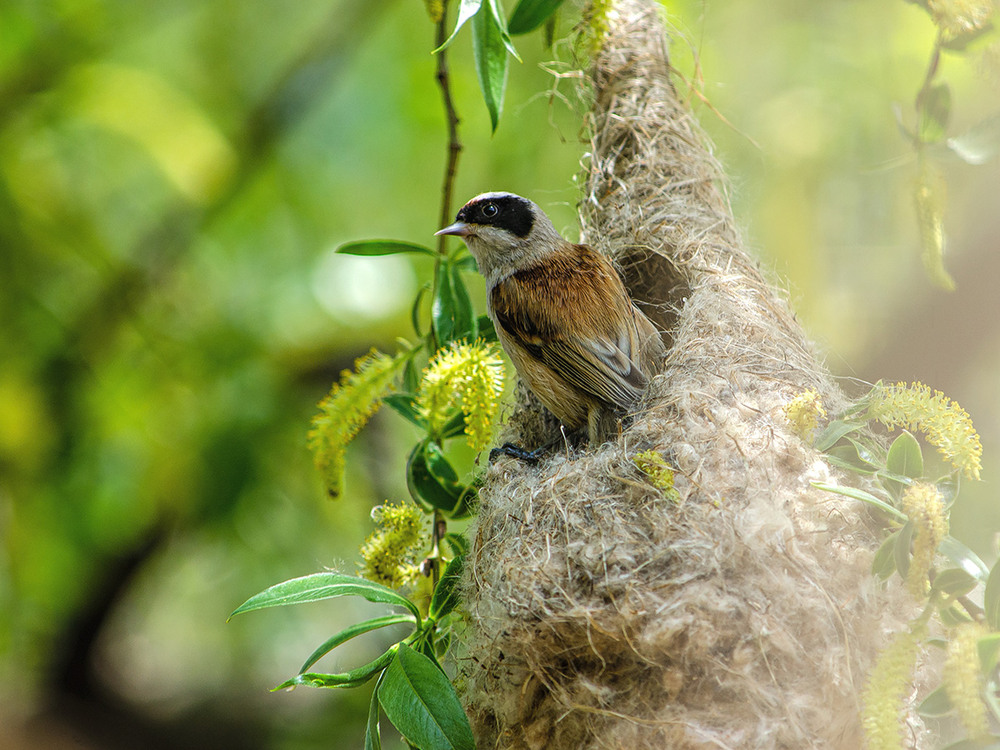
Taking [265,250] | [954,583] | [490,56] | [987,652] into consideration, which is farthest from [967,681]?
[265,250]

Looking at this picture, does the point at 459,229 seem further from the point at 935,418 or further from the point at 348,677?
the point at 935,418

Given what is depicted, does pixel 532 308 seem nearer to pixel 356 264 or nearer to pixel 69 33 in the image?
pixel 356 264

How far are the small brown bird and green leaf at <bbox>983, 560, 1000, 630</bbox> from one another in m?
1.00

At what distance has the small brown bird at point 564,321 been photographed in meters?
2.25

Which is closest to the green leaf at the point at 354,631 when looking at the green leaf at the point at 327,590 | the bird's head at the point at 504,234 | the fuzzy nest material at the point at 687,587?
the green leaf at the point at 327,590

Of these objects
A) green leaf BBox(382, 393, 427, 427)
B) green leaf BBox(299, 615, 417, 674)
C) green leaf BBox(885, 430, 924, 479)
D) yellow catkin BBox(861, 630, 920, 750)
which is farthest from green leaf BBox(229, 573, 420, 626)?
green leaf BBox(885, 430, 924, 479)

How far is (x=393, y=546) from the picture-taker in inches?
72.4

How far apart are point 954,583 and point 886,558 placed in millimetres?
117

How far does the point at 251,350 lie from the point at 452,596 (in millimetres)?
2459

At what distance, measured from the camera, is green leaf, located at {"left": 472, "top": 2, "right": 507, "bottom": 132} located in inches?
73.5

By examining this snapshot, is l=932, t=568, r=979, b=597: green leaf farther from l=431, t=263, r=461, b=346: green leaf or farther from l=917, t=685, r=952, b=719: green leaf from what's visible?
l=431, t=263, r=461, b=346: green leaf

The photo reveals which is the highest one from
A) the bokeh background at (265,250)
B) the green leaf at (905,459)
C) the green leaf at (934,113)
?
the green leaf at (934,113)

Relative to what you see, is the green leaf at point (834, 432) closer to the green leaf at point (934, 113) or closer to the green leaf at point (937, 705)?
the green leaf at point (937, 705)

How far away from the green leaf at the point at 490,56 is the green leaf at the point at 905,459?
44.3 inches
